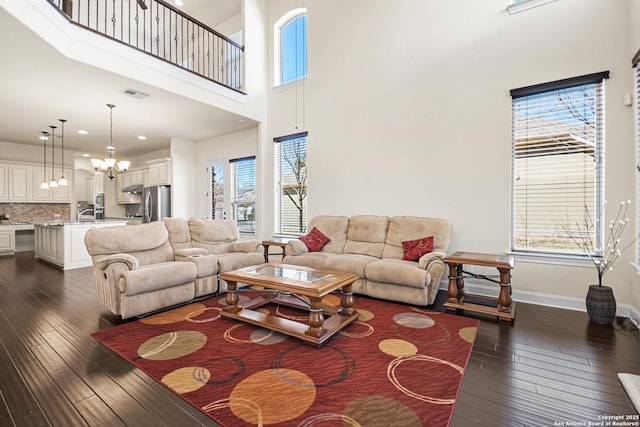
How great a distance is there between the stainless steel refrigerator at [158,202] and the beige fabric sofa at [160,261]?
3560 mm

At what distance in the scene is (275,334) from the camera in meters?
2.59

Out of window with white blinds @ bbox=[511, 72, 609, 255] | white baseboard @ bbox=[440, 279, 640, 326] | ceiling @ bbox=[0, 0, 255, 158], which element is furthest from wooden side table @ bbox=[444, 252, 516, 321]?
ceiling @ bbox=[0, 0, 255, 158]

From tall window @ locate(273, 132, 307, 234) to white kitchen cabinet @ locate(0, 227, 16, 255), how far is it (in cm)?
684

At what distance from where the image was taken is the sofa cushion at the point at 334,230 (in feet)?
14.9

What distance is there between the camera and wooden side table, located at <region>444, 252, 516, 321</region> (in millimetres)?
2885

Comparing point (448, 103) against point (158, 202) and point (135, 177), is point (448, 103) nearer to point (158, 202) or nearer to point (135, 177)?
point (158, 202)

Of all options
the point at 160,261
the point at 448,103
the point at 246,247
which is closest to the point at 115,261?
the point at 160,261

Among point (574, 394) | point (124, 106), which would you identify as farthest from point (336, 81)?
point (574, 394)

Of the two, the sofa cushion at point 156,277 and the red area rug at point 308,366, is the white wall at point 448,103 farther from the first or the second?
the sofa cushion at point 156,277

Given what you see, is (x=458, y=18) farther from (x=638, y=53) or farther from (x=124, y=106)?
(x=124, y=106)

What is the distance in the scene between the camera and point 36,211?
799 cm

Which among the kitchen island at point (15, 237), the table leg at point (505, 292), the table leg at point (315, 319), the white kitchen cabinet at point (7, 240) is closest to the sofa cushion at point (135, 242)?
the table leg at point (315, 319)

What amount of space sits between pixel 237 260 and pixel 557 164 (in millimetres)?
4159

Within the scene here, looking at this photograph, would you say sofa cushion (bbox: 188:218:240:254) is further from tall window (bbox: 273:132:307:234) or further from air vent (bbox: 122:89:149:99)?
air vent (bbox: 122:89:149:99)
